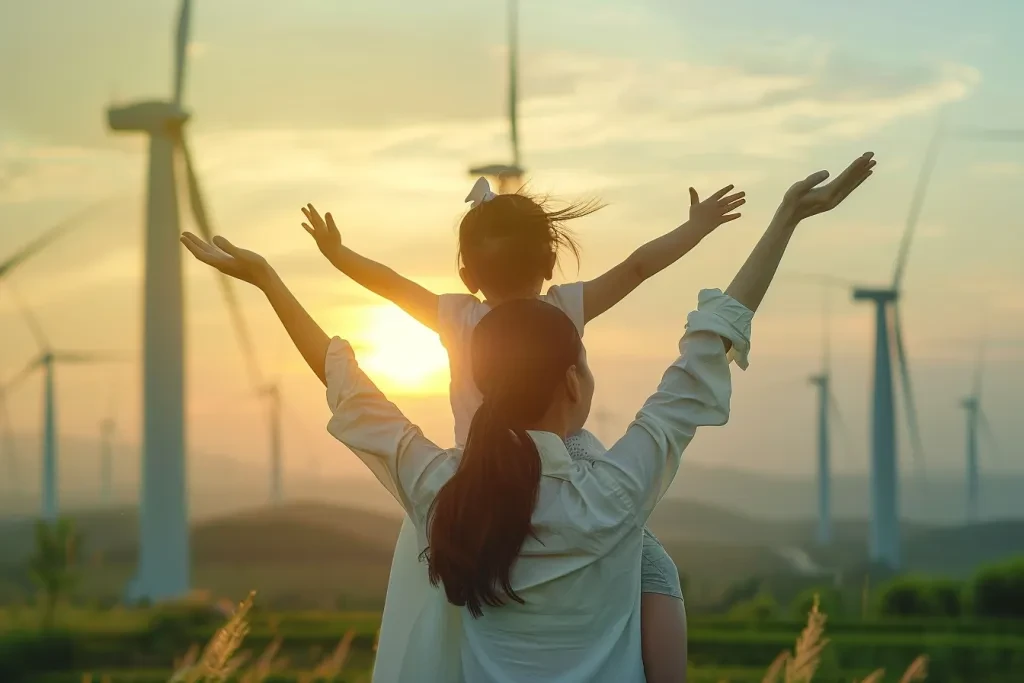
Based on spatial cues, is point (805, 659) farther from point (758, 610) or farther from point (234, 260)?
point (758, 610)

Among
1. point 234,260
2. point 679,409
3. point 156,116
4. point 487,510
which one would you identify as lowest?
point 487,510

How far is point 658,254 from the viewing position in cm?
488

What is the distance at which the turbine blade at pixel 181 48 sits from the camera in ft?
135

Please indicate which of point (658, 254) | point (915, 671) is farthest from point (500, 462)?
point (915, 671)

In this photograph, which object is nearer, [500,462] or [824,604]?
[500,462]

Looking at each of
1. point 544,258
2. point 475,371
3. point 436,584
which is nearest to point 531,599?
point 436,584

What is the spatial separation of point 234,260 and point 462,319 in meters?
1.22

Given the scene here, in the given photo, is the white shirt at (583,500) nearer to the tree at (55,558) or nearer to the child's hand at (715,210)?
the child's hand at (715,210)

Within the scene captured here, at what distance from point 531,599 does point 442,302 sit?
68.2 inches

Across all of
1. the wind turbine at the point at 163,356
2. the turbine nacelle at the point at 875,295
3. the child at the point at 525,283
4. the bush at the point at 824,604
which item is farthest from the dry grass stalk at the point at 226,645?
the turbine nacelle at the point at 875,295

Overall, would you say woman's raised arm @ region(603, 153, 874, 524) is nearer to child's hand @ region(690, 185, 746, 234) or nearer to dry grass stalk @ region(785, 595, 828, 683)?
child's hand @ region(690, 185, 746, 234)

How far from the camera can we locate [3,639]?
27141 millimetres

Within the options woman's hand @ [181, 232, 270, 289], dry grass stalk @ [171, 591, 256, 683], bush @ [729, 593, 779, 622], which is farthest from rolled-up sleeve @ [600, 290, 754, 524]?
bush @ [729, 593, 779, 622]

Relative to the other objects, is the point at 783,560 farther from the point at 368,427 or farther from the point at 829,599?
the point at 368,427
